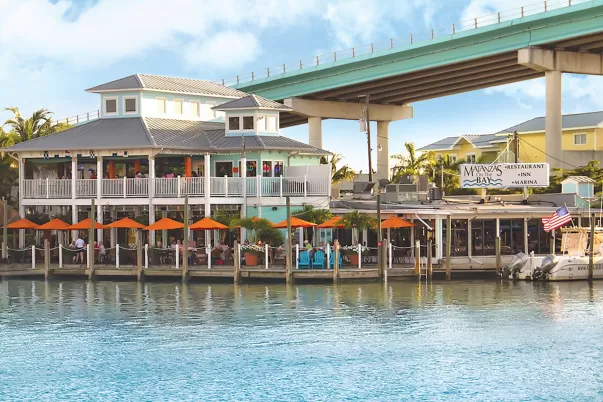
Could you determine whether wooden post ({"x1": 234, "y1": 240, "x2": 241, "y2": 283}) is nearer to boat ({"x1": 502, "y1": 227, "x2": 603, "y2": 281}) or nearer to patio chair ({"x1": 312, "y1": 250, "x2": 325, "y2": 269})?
patio chair ({"x1": 312, "y1": 250, "x2": 325, "y2": 269})

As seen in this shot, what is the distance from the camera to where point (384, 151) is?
103 meters

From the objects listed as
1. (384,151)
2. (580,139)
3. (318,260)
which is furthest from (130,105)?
(580,139)

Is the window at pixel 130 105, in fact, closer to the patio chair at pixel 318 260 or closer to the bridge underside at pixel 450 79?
the patio chair at pixel 318 260

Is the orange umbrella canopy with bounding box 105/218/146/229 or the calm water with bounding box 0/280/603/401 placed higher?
the orange umbrella canopy with bounding box 105/218/146/229

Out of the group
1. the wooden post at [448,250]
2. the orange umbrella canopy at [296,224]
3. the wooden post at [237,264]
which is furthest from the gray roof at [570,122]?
the wooden post at [237,264]

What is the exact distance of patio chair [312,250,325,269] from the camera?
53.2 m

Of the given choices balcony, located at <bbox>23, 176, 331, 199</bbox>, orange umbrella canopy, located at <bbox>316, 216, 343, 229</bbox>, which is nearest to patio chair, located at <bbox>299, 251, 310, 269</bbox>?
orange umbrella canopy, located at <bbox>316, 216, 343, 229</bbox>

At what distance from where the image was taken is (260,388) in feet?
103

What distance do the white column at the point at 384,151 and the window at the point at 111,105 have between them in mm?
39213

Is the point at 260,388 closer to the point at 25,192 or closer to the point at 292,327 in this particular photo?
the point at 292,327

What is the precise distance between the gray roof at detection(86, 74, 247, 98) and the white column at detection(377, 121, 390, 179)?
32.2 meters

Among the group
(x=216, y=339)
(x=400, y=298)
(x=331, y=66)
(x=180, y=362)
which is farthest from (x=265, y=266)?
(x=331, y=66)

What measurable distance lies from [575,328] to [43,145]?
32.9 meters

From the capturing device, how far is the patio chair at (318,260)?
5319 cm
